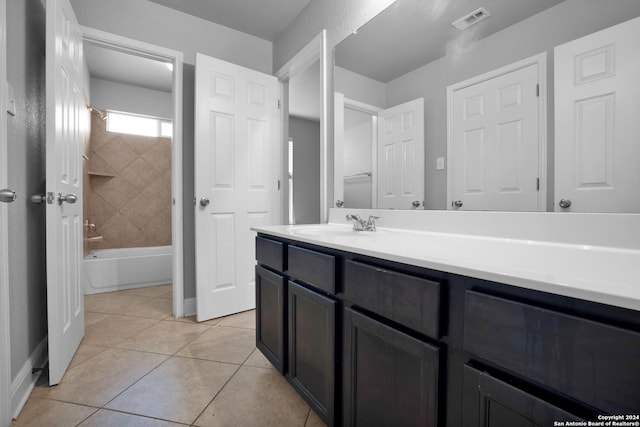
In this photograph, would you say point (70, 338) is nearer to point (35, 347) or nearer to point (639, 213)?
point (35, 347)

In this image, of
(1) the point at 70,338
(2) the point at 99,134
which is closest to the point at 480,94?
(1) the point at 70,338

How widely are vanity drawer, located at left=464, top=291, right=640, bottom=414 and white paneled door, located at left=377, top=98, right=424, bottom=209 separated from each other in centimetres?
85

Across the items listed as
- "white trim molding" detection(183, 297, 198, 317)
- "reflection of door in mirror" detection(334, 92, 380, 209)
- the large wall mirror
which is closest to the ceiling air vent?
the large wall mirror

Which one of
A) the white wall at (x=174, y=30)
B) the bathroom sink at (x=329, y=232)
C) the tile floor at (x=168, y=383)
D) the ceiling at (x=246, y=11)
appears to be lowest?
the tile floor at (x=168, y=383)

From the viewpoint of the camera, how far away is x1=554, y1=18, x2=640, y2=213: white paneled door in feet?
2.55

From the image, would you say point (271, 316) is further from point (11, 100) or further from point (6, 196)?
point (11, 100)

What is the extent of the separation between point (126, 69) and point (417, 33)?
366 centimetres

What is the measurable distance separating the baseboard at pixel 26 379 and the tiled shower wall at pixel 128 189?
8.27ft

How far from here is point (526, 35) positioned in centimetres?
99

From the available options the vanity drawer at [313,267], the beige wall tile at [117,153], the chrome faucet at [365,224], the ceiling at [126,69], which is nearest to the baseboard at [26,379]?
the vanity drawer at [313,267]

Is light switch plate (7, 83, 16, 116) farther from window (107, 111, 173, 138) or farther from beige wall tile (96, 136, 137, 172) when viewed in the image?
window (107, 111, 173, 138)

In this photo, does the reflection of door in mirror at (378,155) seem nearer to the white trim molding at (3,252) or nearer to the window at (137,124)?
the white trim molding at (3,252)

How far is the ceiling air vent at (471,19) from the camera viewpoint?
1.13 metres

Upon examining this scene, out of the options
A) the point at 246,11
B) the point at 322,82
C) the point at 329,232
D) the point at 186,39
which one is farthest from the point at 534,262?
the point at 186,39
